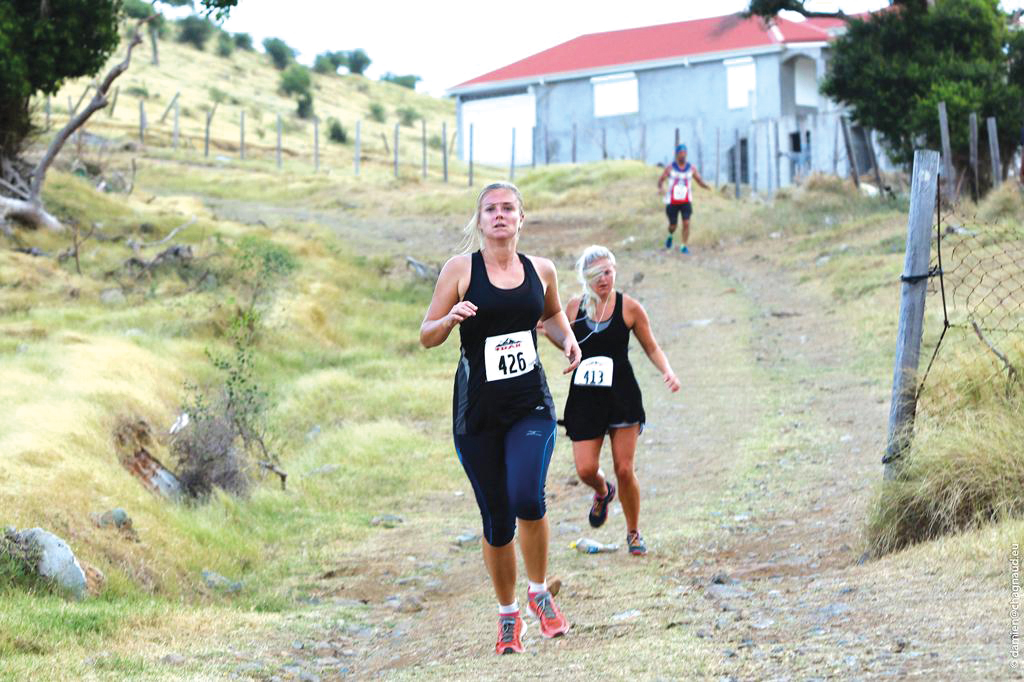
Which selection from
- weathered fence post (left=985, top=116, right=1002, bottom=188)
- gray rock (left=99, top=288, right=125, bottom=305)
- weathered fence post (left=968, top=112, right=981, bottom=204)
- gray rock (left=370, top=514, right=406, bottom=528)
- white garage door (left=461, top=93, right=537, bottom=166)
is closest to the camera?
gray rock (left=370, top=514, right=406, bottom=528)

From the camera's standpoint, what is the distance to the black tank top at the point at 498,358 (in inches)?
227

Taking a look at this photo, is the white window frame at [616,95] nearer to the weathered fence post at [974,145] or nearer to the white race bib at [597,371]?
the weathered fence post at [974,145]

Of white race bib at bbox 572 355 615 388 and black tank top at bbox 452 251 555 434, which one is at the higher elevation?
black tank top at bbox 452 251 555 434

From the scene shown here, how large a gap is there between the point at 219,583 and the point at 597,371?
8.09 ft

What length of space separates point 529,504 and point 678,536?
2.83 metres

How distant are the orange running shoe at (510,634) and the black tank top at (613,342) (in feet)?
7.38

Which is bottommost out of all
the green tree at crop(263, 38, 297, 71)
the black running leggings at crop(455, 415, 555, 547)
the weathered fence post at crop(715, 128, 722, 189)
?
the black running leggings at crop(455, 415, 555, 547)

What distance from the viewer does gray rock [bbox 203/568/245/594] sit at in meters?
7.81

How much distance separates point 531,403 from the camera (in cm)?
580

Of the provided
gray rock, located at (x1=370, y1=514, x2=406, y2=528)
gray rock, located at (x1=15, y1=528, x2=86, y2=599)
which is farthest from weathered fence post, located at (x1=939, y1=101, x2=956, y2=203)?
gray rock, located at (x1=15, y1=528, x2=86, y2=599)

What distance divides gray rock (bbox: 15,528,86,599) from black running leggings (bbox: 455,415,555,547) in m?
2.15

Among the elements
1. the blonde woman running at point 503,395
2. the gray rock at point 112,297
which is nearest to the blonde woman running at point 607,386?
the blonde woman running at point 503,395

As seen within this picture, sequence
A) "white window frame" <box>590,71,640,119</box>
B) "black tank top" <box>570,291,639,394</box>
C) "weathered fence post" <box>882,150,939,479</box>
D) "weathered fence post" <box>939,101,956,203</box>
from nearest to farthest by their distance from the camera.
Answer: "weathered fence post" <box>882,150,939,479</box> < "black tank top" <box>570,291,639,394</box> < "weathered fence post" <box>939,101,956,203</box> < "white window frame" <box>590,71,640,119</box>

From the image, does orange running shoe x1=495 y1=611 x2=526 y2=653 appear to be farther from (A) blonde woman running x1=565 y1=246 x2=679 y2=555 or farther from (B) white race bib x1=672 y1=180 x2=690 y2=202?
(B) white race bib x1=672 y1=180 x2=690 y2=202
